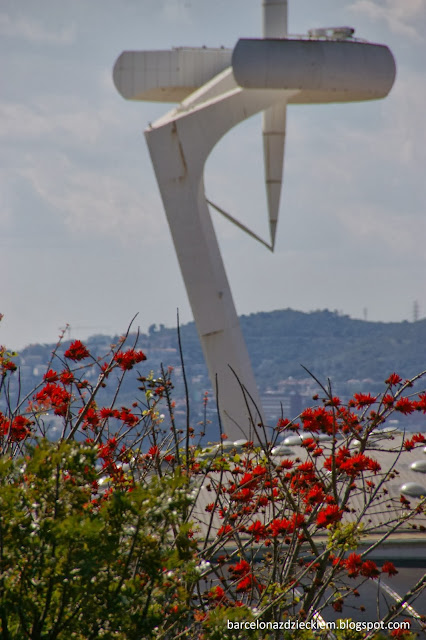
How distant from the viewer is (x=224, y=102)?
60.1 feet

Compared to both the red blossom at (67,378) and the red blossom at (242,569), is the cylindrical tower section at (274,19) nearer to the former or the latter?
the red blossom at (67,378)

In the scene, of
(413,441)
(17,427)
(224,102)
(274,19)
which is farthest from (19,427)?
(274,19)

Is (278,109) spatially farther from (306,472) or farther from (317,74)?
(306,472)

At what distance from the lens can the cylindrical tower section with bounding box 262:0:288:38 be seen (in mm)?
17875

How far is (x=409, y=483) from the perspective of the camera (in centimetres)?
1487

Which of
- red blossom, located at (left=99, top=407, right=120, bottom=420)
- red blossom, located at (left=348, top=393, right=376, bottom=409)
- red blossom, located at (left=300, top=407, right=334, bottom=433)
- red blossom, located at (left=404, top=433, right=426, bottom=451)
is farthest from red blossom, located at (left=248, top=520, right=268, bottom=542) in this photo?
red blossom, located at (left=99, top=407, right=120, bottom=420)

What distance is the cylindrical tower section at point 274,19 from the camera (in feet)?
58.6

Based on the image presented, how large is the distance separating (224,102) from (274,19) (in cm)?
189

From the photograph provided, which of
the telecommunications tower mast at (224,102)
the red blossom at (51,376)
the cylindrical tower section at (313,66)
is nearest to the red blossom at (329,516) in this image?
the red blossom at (51,376)

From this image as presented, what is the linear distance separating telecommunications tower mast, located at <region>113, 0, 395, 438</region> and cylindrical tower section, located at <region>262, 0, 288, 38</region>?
2cm

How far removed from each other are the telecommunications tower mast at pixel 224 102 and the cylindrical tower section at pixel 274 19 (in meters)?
0.02

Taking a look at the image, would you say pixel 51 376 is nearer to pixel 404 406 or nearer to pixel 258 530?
pixel 258 530

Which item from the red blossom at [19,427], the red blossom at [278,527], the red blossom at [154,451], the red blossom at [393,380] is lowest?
the red blossom at [278,527]

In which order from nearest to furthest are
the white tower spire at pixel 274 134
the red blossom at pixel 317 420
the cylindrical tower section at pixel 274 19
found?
the red blossom at pixel 317 420, the cylindrical tower section at pixel 274 19, the white tower spire at pixel 274 134
